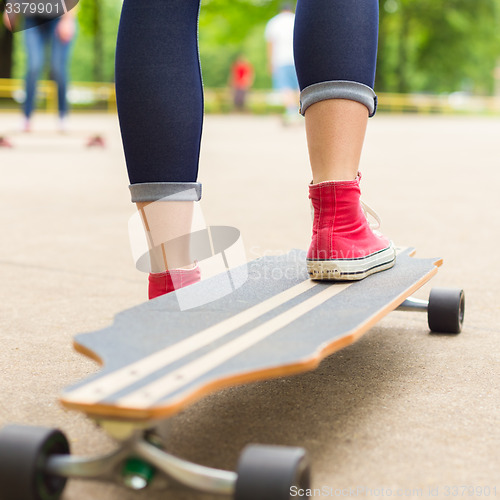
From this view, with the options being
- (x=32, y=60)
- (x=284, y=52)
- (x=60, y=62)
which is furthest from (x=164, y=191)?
(x=284, y=52)

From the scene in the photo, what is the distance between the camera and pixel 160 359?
3.53 ft

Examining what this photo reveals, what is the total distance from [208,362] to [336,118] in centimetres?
71

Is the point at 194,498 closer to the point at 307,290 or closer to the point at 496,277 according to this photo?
the point at 307,290

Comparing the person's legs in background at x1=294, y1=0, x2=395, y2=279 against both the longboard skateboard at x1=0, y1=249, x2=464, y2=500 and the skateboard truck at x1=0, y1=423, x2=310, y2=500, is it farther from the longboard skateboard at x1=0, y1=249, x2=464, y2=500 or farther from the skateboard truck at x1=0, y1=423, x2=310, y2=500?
the skateboard truck at x1=0, y1=423, x2=310, y2=500

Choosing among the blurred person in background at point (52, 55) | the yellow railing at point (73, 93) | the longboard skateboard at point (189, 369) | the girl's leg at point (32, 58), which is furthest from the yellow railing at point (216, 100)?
the longboard skateboard at point (189, 369)

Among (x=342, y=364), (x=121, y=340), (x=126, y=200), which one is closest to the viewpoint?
(x=121, y=340)

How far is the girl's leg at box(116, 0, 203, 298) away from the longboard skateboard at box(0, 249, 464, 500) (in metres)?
0.13

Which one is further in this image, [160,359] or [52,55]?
[52,55]

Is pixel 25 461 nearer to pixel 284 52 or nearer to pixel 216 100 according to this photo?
pixel 284 52

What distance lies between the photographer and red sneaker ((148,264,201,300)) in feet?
5.06

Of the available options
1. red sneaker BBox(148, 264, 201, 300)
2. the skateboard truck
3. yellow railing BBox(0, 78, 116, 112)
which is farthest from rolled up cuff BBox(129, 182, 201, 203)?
yellow railing BBox(0, 78, 116, 112)

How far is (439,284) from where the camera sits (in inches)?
93.0

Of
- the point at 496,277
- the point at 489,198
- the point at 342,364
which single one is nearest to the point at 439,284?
the point at 496,277

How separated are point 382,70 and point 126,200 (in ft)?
88.7
